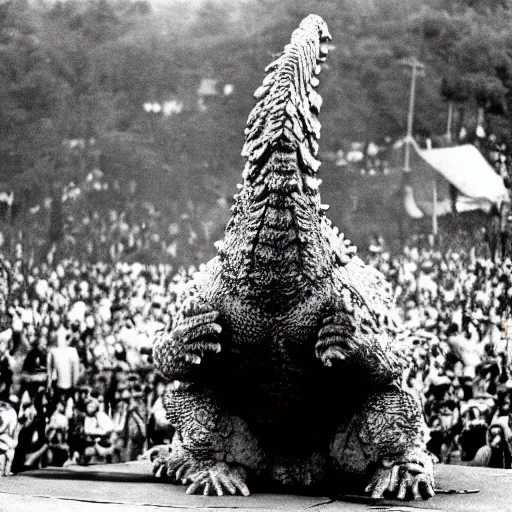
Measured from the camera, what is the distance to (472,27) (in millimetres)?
14297

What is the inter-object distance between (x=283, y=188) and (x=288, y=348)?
0.72 m

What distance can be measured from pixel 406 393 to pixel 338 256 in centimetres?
74

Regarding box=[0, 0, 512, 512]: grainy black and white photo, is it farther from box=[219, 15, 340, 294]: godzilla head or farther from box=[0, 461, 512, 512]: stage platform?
box=[219, 15, 340, 294]: godzilla head

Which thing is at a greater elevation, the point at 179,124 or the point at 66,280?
the point at 179,124

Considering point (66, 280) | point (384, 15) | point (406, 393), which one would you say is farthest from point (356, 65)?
point (406, 393)

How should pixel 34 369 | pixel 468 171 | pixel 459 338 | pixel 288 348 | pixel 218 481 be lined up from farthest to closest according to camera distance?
pixel 468 171, pixel 459 338, pixel 34 369, pixel 218 481, pixel 288 348

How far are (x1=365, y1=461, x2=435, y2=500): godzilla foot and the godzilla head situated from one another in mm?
930

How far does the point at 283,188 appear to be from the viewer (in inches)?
149

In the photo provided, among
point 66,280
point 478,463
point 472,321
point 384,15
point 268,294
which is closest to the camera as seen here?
point 268,294

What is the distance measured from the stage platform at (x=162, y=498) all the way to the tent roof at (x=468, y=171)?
29.8 ft

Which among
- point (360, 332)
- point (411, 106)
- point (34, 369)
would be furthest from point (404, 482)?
point (411, 106)

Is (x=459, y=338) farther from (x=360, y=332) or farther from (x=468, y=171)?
(x=360, y=332)

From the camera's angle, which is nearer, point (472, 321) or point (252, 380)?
point (252, 380)

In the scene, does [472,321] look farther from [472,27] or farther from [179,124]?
[179,124]
